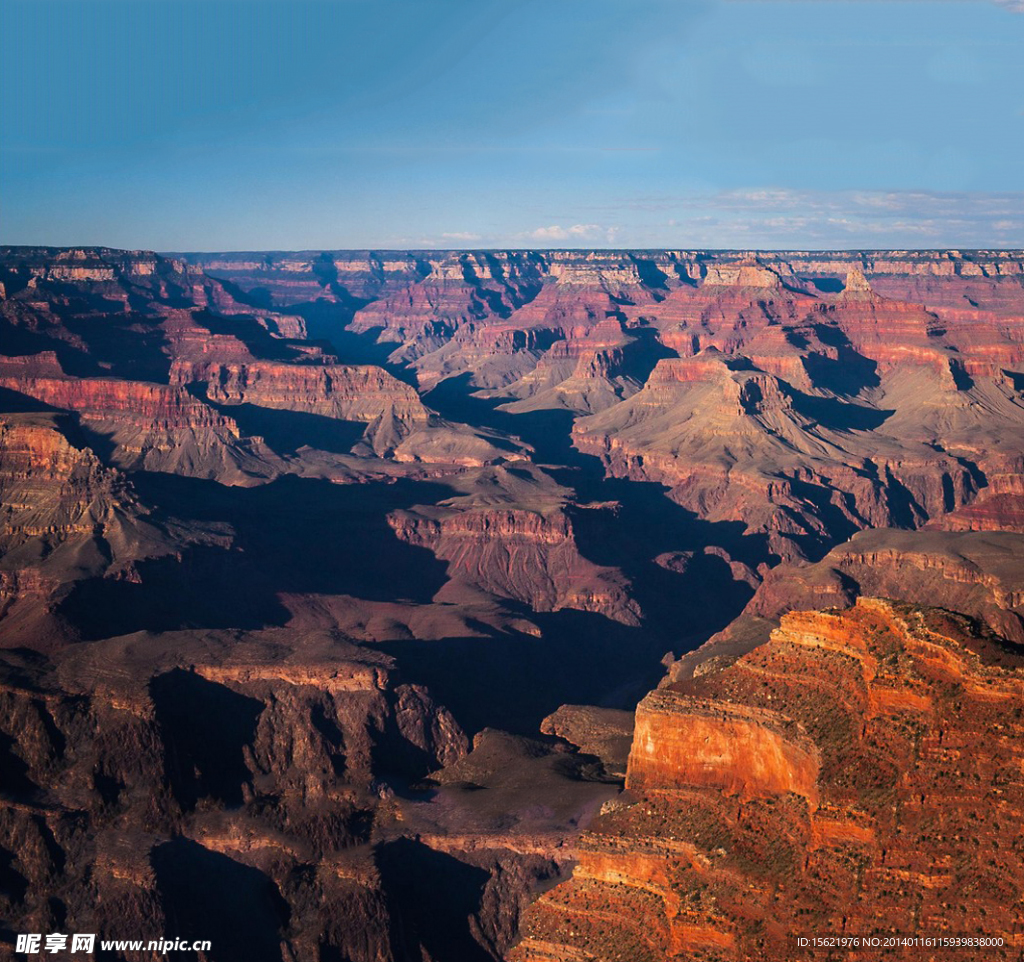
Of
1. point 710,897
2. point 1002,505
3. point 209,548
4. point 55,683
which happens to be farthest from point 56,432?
point 710,897

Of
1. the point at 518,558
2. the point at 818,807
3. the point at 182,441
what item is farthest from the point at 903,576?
the point at 182,441

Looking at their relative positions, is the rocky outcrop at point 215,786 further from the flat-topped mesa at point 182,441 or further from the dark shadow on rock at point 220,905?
the flat-topped mesa at point 182,441

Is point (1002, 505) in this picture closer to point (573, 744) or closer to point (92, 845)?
point (573, 744)

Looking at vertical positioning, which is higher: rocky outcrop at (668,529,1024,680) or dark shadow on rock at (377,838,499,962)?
rocky outcrop at (668,529,1024,680)

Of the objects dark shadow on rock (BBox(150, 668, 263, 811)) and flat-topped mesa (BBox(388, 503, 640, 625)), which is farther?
flat-topped mesa (BBox(388, 503, 640, 625))

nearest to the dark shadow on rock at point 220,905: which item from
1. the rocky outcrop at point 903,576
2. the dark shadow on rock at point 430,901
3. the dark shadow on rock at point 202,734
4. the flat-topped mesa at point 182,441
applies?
the dark shadow on rock at point 430,901

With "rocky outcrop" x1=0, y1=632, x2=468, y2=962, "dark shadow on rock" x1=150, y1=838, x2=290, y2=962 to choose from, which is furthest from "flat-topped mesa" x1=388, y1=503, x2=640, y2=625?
"dark shadow on rock" x1=150, y1=838, x2=290, y2=962

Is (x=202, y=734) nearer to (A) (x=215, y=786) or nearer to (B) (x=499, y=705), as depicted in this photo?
(A) (x=215, y=786)

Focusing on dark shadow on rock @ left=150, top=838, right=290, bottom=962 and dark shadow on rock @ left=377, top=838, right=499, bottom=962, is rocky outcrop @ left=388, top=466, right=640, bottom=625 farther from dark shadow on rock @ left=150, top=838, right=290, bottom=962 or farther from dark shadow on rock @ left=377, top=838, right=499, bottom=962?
dark shadow on rock @ left=150, top=838, right=290, bottom=962

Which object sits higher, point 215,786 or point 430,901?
point 215,786
